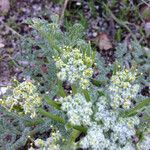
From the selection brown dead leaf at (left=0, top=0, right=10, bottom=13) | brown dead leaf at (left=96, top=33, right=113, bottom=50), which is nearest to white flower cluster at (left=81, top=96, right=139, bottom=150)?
brown dead leaf at (left=96, top=33, right=113, bottom=50)

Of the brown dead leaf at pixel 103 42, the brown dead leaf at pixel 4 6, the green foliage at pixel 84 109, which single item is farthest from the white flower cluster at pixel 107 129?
the brown dead leaf at pixel 4 6

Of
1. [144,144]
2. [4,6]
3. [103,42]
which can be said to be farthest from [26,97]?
[4,6]

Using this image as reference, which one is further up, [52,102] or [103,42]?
[52,102]

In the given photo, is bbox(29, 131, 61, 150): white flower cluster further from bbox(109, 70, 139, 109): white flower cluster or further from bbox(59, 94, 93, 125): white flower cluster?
bbox(109, 70, 139, 109): white flower cluster

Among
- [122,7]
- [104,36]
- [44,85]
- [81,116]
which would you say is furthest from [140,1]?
[81,116]

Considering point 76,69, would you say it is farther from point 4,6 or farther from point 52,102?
point 4,6

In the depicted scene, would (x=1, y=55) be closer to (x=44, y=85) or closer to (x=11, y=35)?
(x=11, y=35)
